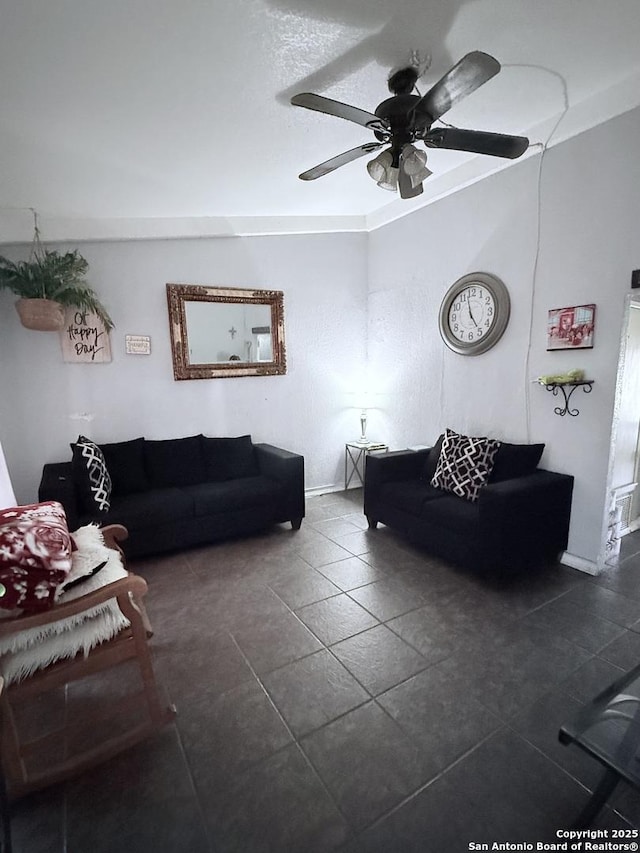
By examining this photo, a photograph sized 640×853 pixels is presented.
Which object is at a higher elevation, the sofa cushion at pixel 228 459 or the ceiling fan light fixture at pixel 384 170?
the ceiling fan light fixture at pixel 384 170

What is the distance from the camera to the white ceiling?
150 cm

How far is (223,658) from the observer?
1.91 meters

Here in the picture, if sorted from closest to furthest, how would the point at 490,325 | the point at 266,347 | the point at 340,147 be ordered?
the point at 340,147
the point at 490,325
the point at 266,347

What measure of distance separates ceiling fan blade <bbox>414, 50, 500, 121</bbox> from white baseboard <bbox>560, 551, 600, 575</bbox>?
2.70 meters

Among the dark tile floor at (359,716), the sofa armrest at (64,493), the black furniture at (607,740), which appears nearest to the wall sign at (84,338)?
the sofa armrest at (64,493)

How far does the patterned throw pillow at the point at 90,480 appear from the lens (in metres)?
2.70

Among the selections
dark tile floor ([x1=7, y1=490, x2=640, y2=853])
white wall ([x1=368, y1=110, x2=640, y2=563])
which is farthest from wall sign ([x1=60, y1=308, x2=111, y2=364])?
white wall ([x1=368, y1=110, x2=640, y2=563])

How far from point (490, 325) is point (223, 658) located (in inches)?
112

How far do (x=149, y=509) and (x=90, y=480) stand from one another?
44 centimetres

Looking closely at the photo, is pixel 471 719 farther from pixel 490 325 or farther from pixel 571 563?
pixel 490 325

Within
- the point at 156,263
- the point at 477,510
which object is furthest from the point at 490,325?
the point at 156,263

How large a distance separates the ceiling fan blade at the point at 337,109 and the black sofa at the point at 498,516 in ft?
6.51

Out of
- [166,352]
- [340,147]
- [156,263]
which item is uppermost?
[340,147]

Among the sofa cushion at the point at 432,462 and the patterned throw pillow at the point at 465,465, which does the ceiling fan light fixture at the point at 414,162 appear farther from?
the sofa cushion at the point at 432,462
